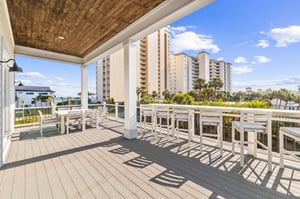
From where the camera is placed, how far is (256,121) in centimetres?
276

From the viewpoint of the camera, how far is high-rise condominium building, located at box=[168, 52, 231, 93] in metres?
57.4

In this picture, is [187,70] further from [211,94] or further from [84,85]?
[84,85]

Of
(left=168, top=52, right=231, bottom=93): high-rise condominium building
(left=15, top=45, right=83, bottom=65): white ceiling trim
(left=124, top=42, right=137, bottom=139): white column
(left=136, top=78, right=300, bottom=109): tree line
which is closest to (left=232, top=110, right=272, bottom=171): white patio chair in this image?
(left=124, top=42, right=137, bottom=139): white column

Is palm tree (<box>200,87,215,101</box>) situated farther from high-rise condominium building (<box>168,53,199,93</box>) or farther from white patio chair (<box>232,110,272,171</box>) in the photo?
white patio chair (<box>232,110,272,171</box>)

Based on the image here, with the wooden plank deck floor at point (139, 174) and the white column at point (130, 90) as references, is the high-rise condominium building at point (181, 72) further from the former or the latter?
the wooden plank deck floor at point (139, 174)

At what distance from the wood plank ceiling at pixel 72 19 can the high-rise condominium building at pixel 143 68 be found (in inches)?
1274

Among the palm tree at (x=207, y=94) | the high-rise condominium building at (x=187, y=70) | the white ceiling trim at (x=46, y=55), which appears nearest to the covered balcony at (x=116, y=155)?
the white ceiling trim at (x=46, y=55)

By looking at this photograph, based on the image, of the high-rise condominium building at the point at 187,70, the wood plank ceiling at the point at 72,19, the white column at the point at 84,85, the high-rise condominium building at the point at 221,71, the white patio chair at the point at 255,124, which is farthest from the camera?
the high-rise condominium building at the point at 221,71

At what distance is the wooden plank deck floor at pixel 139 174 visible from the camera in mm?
1966

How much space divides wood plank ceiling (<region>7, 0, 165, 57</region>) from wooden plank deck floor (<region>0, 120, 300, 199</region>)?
322 cm

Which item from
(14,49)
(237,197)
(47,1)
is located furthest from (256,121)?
(14,49)

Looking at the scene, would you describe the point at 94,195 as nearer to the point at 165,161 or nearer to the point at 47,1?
the point at 165,161

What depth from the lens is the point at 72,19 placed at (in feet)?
12.6

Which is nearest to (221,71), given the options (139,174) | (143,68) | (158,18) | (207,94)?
(207,94)
